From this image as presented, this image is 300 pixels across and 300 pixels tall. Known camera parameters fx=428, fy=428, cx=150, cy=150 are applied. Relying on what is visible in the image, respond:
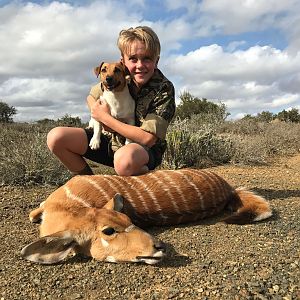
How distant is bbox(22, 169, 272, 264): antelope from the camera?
3.10 meters

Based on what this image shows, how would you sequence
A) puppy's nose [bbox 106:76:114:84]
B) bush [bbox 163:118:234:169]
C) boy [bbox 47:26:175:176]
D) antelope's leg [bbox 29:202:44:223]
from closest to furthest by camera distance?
antelope's leg [bbox 29:202:44:223], boy [bbox 47:26:175:176], puppy's nose [bbox 106:76:114:84], bush [bbox 163:118:234:169]

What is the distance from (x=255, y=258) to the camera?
10.2 ft

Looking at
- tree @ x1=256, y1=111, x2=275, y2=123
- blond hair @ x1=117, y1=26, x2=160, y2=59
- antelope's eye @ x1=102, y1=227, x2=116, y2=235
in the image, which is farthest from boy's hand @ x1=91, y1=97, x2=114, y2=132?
tree @ x1=256, y1=111, x2=275, y2=123

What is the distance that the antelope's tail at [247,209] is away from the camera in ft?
12.9

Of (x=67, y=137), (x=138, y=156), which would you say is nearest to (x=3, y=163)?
(x=67, y=137)

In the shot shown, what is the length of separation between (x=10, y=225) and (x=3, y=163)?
6.71 ft

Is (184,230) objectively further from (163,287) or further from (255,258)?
(163,287)

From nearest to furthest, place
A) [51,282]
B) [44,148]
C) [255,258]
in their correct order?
[51,282] → [255,258] → [44,148]

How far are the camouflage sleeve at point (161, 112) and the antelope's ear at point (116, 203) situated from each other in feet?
3.61

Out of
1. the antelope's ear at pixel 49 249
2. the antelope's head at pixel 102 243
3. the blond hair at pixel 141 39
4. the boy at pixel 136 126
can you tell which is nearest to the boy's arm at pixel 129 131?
the boy at pixel 136 126

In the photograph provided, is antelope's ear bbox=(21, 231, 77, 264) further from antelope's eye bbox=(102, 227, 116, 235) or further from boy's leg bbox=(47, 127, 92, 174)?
boy's leg bbox=(47, 127, 92, 174)

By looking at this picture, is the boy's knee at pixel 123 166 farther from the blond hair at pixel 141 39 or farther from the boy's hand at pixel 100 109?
the blond hair at pixel 141 39

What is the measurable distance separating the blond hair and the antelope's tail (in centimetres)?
178

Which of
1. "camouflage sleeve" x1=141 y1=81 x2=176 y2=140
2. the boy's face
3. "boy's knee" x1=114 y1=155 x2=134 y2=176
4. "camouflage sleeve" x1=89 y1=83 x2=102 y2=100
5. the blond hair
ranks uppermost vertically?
the blond hair
